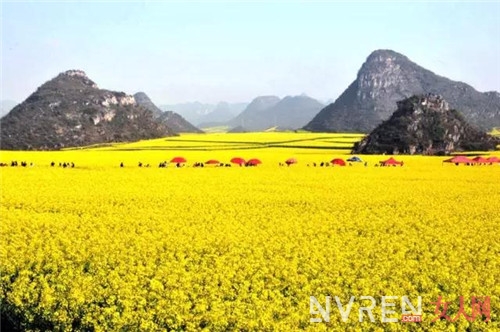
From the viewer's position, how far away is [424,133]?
115750 millimetres

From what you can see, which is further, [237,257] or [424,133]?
[424,133]

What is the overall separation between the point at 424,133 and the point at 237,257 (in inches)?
4180

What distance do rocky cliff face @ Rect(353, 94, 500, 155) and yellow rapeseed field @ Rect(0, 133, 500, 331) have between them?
76.5 metres

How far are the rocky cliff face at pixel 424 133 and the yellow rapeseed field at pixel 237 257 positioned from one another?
7652cm

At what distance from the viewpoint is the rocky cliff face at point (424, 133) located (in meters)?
111

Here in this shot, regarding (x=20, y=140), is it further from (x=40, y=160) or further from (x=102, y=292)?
(x=102, y=292)

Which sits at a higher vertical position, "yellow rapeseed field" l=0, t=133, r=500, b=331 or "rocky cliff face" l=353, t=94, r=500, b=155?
"rocky cliff face" l=353, t=94, r=500, b=155

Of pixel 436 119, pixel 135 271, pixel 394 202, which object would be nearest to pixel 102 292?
pixel 135 271

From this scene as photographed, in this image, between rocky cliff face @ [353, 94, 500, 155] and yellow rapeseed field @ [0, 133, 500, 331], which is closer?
yellow rapeseed field @ [0, 133, 500, 331]

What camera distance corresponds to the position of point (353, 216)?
2683 centimetres

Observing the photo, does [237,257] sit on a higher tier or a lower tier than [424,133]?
lower

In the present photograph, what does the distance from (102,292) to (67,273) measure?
2.67m

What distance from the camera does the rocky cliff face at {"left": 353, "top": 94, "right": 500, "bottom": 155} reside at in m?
111

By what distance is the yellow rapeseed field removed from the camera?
1376 centimetres
